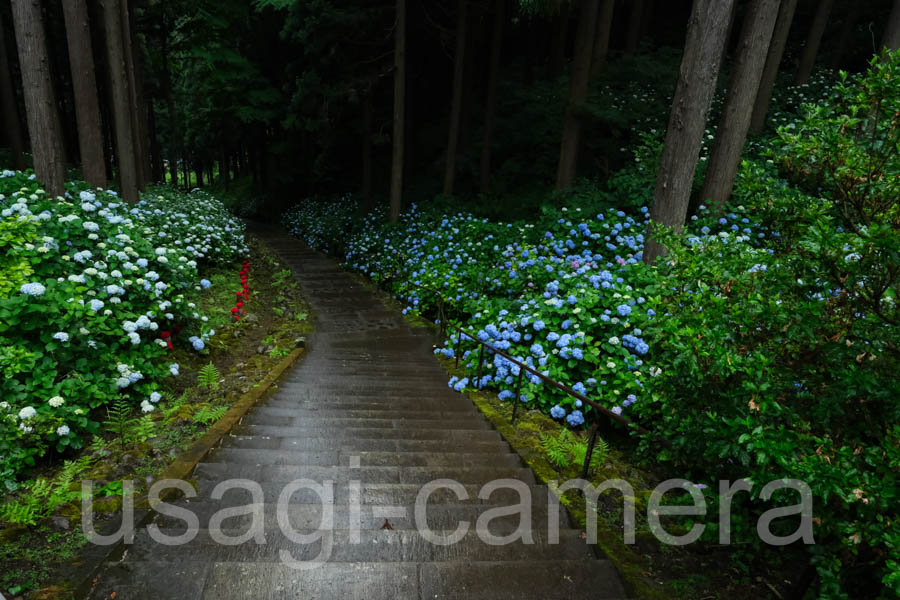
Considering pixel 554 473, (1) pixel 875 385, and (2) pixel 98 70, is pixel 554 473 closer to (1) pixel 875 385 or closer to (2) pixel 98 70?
(1) pixel 875 385

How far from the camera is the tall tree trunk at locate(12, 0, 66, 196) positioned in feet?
20.5

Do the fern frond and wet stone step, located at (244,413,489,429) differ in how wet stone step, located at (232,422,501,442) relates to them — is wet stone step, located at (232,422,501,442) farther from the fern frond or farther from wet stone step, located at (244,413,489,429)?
the fern frond

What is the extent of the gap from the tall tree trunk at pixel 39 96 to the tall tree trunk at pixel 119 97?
274 centimetres

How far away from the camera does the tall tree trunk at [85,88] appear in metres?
7.66

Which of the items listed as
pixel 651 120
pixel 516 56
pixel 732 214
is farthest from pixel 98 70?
pixel 732 214

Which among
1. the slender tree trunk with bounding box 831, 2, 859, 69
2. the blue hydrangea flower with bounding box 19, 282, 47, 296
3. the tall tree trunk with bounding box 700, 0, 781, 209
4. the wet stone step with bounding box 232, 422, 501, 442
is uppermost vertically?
the slender tree trunk with bounding box 831, 2, 859, 69

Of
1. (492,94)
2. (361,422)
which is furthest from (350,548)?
(492,94)

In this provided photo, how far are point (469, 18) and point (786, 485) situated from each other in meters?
16.7

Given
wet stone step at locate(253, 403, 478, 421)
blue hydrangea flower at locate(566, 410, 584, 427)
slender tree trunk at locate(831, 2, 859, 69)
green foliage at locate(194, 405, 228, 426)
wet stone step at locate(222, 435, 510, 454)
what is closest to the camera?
wet stone step at locate(222, 435, 510, 454)

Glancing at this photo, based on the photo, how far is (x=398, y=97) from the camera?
13.4 meters

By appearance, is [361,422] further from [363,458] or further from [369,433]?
[363,458]

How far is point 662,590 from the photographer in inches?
92.0

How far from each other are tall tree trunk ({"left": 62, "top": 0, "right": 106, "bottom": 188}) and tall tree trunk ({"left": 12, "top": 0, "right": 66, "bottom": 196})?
1193 millimetres

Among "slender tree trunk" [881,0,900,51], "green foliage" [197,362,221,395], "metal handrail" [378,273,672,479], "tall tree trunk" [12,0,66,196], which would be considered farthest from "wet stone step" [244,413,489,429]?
"slender tree trunk" [881,0,900,51]
